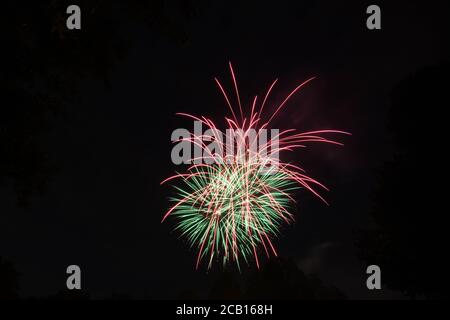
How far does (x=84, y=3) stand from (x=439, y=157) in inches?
667

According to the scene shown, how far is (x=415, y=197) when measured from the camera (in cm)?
2027

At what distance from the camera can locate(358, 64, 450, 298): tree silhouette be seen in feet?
63.5

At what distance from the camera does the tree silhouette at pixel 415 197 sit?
19359mm

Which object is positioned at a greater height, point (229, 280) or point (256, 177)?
point (256, 177)

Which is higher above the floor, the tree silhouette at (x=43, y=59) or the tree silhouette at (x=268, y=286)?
the tree silhouette at (x=43, y=59)

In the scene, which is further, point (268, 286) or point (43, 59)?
point (268, 286)

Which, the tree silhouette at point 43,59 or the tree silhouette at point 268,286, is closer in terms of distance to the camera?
the tree silhouette at point 43,59

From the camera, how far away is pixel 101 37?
14.9 metres

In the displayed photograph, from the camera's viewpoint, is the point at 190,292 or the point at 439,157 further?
the point at 190,292

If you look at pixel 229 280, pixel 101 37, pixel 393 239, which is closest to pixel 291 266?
Result: pixel 229 280

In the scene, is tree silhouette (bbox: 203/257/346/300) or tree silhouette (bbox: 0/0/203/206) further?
tree silhouette (bbox: 203/257/346/300)

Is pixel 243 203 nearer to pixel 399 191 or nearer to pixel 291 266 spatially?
pixel 399 191

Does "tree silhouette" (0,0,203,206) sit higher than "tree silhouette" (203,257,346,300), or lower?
higher
